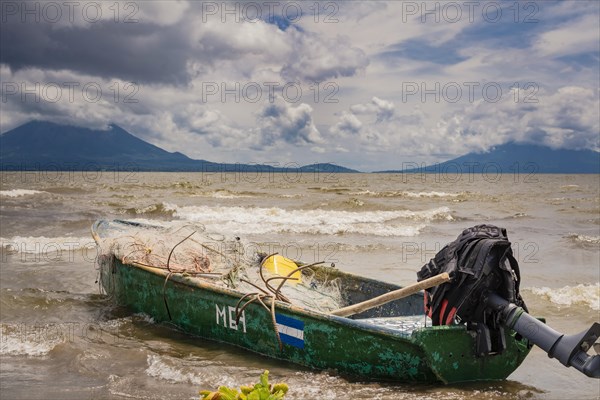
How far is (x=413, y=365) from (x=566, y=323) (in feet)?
12.5

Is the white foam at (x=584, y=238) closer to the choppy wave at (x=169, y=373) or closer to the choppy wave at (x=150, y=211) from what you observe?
the choppy wave at (x=169, y=373)

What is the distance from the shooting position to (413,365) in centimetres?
532

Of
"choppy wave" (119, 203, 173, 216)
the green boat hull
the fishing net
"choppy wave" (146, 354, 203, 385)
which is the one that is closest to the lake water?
"choppy wave" (146, 354, 203, 385)

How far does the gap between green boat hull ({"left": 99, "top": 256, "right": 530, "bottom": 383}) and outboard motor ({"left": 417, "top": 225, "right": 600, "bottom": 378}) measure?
160 millimetres

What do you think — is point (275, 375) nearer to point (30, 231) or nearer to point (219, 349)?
point (219, 349)

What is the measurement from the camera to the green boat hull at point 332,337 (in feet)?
16.9

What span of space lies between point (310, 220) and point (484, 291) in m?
18.1

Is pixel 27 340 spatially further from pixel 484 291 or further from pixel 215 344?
pixel 484 291

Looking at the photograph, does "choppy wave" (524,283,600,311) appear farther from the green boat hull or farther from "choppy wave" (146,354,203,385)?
"choppy wave" (146,354,203,385)

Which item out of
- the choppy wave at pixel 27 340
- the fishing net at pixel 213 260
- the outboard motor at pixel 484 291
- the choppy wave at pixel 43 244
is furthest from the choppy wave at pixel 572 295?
the choppy wave at pixel 43 244

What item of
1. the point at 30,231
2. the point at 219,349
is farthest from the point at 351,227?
the point at 219,349

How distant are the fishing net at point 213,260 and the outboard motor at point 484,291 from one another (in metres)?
2.67

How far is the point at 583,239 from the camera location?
16.5 m

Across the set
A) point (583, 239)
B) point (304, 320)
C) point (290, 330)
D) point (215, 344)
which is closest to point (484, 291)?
point (304, 320)
